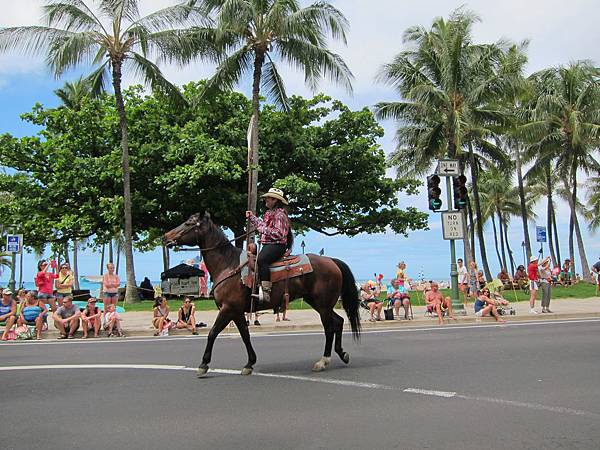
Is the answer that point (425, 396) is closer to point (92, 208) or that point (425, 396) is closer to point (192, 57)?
point (192, 57)

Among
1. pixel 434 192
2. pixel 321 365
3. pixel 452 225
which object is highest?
pixel 434 192

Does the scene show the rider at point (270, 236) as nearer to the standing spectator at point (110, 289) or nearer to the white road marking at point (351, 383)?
the white road marking at point (351, 383)

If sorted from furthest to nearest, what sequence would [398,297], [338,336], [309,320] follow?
[398,297] → [309,320] → [338,336]

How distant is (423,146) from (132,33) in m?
16.0

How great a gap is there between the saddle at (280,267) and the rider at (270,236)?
0.31ft

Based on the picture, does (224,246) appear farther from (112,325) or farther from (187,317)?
(112,325)

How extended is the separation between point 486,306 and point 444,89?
1579cm

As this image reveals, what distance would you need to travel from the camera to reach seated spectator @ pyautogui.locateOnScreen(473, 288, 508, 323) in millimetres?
15820

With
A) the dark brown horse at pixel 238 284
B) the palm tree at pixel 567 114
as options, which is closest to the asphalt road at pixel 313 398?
the dark brown horse at pixel 238 284

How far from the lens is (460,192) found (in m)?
17.5

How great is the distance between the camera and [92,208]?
28.3 metres

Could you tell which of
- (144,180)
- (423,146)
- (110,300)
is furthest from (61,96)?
(110,300)

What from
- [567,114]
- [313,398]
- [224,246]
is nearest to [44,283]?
[224,246]

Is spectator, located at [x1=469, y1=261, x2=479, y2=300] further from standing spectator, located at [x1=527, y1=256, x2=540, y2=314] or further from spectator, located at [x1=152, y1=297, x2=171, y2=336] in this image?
spectator, located at [x1=152, y1=297, x2=171, y2=336]
